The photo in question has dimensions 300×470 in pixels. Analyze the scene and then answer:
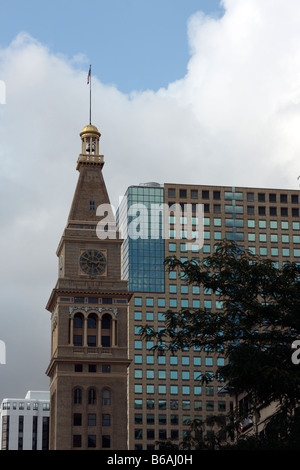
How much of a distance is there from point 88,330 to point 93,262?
12.6 m

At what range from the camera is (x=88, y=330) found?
6240 inches

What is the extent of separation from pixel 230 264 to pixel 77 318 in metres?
114

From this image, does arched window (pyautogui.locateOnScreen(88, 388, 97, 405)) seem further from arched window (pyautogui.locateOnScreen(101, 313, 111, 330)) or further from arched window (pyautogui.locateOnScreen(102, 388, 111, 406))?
arched window (pyautogui.locateOnScreen(101, 313, 111, 330))

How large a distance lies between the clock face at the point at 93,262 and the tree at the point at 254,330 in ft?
377

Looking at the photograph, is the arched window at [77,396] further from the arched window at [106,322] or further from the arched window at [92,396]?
the arched window at [106,322]

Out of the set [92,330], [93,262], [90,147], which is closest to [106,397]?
[92,330]

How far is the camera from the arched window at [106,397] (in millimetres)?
152250

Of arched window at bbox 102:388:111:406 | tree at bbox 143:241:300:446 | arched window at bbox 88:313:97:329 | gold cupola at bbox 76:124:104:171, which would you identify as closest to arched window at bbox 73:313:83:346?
arched window at bbox 88:313:97:329

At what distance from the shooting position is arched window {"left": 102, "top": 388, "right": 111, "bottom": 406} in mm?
152250

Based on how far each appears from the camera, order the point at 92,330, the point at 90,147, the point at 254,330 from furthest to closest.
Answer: the point at 90,147
the point at 92,330
the point at 254,330

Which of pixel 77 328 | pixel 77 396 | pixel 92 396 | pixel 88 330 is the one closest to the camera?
pixel 92 396

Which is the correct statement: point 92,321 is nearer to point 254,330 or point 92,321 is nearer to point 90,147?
point 90,147
